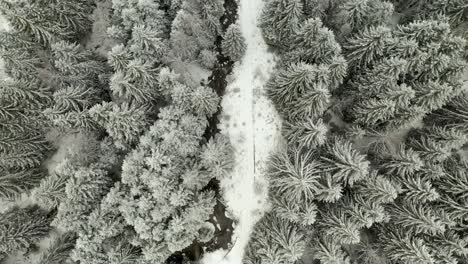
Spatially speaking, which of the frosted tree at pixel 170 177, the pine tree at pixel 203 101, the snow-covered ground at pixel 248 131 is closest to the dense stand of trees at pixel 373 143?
the snow-covered ground at pixel 248 131

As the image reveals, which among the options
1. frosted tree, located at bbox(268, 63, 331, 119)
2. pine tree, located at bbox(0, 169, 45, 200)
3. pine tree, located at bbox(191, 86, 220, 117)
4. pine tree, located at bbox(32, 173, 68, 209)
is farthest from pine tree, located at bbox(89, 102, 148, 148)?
frosted tree, located at bbox(268, 63, 331, 119)

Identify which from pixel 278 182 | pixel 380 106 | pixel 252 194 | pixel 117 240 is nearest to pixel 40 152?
pixel 117 240

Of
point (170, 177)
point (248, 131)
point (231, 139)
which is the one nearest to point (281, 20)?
point (248, 131)

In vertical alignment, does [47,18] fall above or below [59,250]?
above

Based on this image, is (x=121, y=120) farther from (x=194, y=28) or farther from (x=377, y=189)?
(x=377, y=189)

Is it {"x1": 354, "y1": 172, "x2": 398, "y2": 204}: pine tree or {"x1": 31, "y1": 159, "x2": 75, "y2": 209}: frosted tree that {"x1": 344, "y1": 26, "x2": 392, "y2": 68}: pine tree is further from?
{"x1": 31, "y1": 159, "x2": 75, "y2": 209}: frosted tree

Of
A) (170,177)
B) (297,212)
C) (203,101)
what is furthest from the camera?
(203,101)
